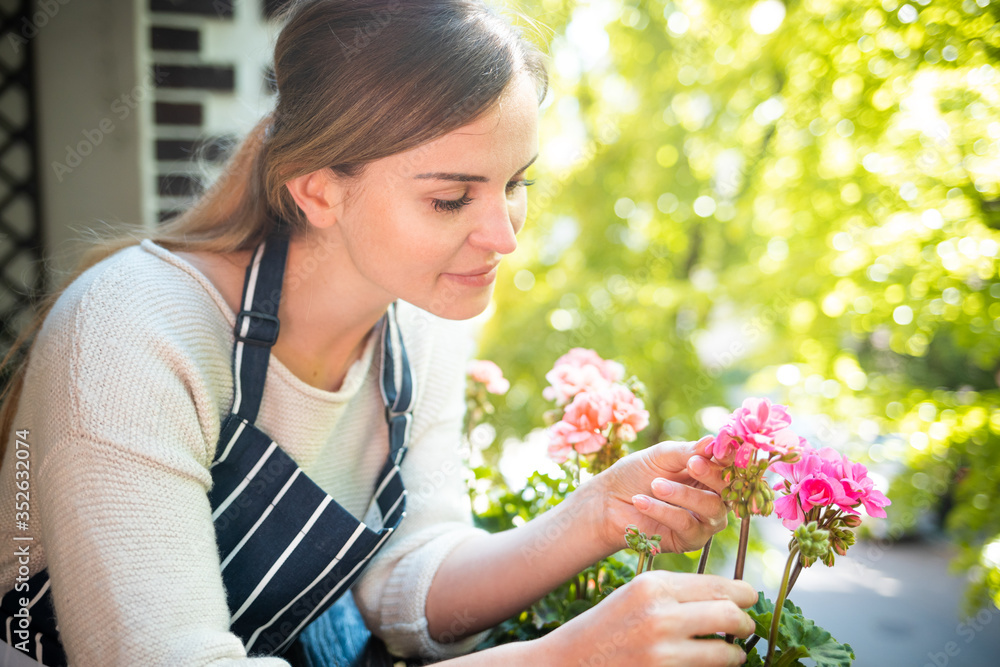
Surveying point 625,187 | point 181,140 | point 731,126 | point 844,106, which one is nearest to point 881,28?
point 844,106

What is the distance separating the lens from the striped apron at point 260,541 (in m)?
1.09

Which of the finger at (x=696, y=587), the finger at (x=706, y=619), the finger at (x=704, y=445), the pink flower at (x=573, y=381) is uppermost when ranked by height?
the pink flower at (x=573, y=381)

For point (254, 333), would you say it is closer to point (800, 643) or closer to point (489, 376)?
point (489, 376)

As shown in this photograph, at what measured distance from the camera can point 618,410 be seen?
3.51 ft

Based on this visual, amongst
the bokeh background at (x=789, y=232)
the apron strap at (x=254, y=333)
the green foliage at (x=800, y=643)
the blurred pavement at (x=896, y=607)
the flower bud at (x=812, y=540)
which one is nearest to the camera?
the flower bud at (x=812, y=540)

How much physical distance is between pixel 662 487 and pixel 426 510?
0.56 metres

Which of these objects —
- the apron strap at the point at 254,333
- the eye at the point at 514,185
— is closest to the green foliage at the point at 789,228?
the eye at the point at 514,185

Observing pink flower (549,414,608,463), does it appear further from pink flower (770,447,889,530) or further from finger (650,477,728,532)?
pink flower (770,447,889,530)

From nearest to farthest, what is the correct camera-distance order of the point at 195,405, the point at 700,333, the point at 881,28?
the point at 195,405, the point at 881,28, the point at 700,333

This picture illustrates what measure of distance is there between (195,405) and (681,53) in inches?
Answer: 89.0

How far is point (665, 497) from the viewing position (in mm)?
941

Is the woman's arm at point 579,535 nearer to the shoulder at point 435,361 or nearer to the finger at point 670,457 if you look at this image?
the finger at point 670,457

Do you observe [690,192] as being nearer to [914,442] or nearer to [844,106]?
[844,106]

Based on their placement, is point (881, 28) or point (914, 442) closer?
point (881, 28)
